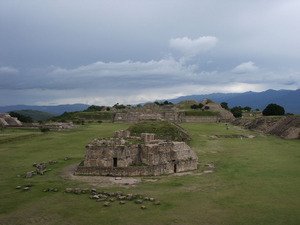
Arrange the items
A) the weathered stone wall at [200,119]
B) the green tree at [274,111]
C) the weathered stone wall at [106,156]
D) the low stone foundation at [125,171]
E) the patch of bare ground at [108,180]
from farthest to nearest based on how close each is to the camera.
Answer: the weathered stone wall at [200,119] → the green tree at [274,111] → the weathered stone wall at [106,156] → the low stone foundation at [125,171] → the patch of bare ground at [108,180]

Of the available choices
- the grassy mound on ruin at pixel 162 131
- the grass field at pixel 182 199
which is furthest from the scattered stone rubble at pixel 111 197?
the grassy mound on ruin at pixel 162 131

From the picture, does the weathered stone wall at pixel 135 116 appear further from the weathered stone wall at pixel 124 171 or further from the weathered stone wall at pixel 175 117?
the weathered stone wall at pixel 124 171

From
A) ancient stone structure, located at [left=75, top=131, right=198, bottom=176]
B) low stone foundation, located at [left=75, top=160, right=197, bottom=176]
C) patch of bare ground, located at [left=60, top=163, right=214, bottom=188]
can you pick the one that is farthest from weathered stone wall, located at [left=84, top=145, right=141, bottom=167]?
patch of bare ground, located at [left=60, top=163, right=214, bottom=188]

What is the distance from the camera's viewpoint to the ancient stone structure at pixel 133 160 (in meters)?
19.2

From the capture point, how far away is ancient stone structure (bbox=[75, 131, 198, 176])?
19188mm

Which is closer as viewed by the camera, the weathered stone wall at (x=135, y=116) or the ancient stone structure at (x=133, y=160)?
the ancient stone structure at (x=133, y=160)

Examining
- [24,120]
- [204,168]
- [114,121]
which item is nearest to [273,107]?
[114,121]

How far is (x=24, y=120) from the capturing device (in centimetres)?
7725

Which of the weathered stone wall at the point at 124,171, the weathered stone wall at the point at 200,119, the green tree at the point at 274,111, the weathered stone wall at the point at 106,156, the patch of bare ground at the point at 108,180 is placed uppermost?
the green tree at the point at 274,111

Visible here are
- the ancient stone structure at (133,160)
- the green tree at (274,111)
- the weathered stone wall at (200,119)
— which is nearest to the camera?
the ancient stone structure at (133,160)

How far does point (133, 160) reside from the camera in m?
20.7

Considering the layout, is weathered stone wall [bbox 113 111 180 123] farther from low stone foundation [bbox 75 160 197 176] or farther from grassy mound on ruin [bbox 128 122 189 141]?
low stone foundation [bbox 75 160 197 176]

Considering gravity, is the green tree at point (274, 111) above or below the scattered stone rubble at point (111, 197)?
above

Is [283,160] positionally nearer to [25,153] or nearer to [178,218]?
[178,218]
